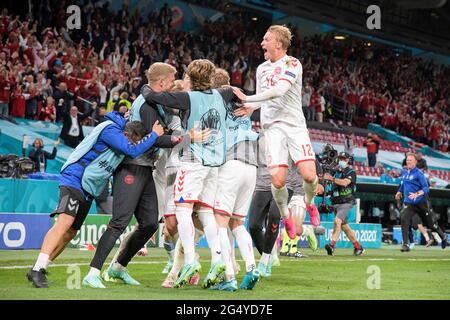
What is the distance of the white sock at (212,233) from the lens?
7.85 m

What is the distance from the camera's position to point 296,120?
941 centimetres

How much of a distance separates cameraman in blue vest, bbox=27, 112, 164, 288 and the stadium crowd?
33.7 ft

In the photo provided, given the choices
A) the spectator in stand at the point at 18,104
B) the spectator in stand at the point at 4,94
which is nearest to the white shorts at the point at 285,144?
the spectator in stand at the point at 4,94

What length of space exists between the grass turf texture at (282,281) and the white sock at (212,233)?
37 cm

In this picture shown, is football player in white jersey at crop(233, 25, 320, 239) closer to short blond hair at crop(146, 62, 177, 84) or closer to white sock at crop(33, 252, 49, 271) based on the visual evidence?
short blond hair at crop(146, 62, 177, 84)

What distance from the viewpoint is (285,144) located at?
9.45m

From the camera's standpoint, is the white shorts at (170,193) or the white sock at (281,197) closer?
the white shorts at (170,193)

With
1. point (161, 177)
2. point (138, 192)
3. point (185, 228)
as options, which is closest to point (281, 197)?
point (161, 177)

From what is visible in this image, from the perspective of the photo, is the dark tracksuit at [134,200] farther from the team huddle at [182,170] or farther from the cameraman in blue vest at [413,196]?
the cameraman in blue vest at [413,196]
